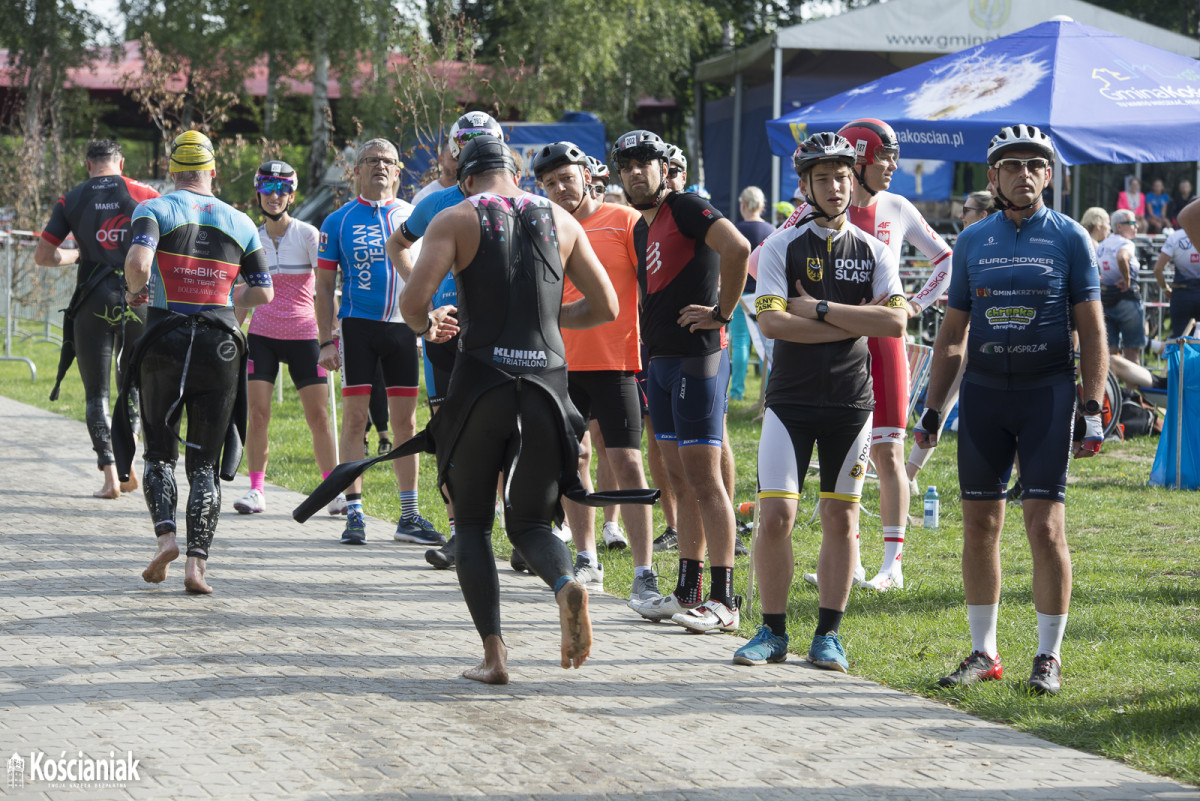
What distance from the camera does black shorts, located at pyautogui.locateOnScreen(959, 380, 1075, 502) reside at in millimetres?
5188

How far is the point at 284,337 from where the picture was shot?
29.3ft

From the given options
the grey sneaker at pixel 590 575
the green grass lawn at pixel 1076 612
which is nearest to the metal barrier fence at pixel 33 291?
the green grass lawn at pixel 1076 612

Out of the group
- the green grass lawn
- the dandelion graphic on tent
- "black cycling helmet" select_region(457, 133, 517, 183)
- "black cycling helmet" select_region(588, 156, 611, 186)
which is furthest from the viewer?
the dandelion graphic on tent

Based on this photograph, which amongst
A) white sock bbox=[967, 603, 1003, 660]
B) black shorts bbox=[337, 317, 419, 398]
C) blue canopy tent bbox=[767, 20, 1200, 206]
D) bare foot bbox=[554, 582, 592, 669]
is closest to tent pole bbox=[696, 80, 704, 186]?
blue canopy tent bbox=[767, 20, 1200, 206]

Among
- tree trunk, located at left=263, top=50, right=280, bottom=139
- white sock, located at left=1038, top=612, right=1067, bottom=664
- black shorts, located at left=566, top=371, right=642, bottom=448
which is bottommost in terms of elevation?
white sock, located at left=1038, top=612, right=1067, bottom=664

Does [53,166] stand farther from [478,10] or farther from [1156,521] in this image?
[1156,521]

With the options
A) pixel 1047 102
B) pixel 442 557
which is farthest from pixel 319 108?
pixel 442 557

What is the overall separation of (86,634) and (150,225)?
1.99 meters

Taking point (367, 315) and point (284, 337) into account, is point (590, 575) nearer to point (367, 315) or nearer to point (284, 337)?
point (367, 315)

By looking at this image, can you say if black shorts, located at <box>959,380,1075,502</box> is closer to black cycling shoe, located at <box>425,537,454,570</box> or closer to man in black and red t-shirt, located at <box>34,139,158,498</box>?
black cycling shoe, located at <box>425,537,454,570</box>

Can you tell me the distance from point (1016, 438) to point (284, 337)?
5143 millimetres

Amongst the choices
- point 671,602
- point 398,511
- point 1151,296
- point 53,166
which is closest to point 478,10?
point 53,166

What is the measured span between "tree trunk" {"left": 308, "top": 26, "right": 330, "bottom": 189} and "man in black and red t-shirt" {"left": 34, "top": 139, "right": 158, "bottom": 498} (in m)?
20.7

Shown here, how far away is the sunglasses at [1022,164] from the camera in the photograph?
527 centimetres
